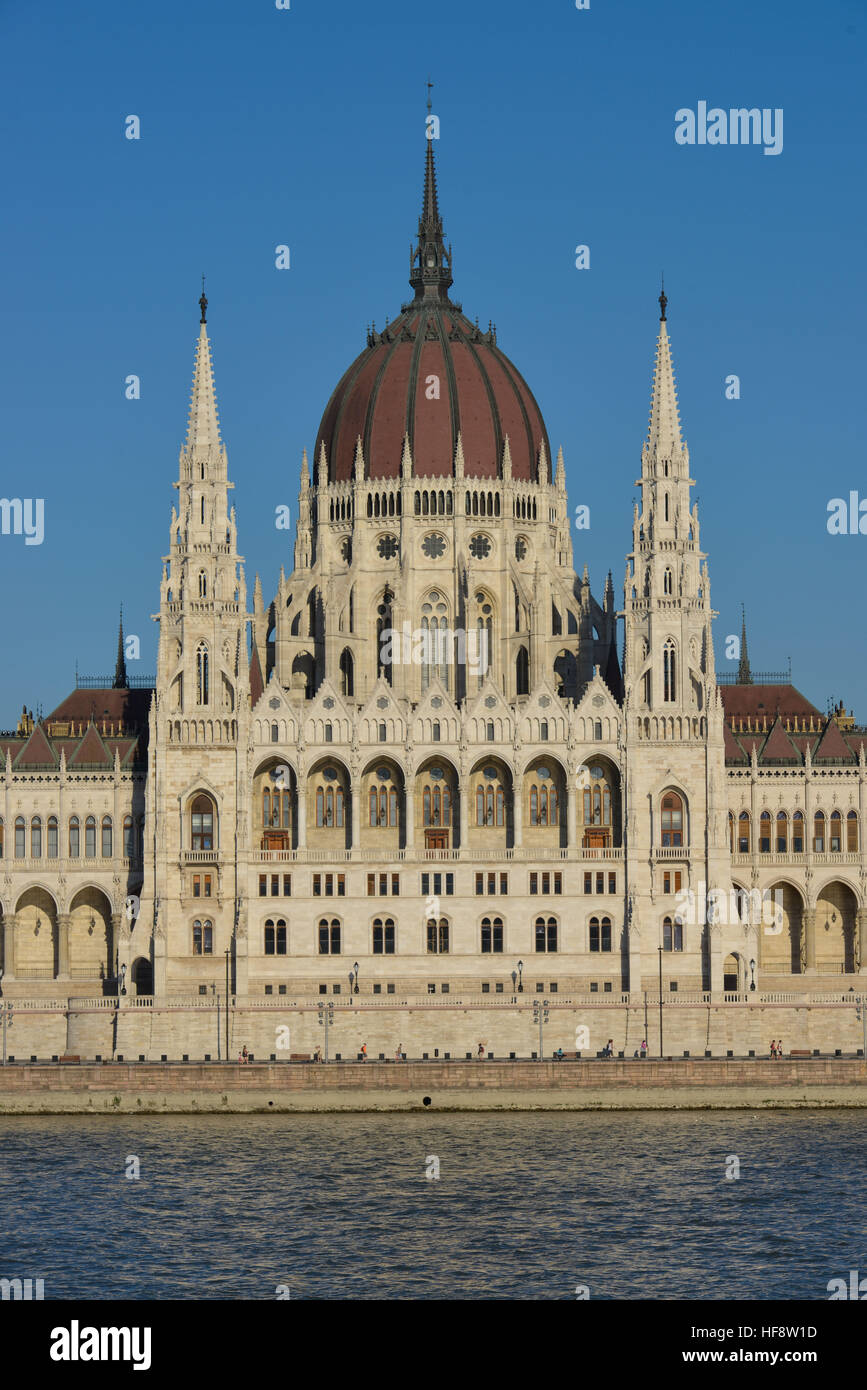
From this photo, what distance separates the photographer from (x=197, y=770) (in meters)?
118

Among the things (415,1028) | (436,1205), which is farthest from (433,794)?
(436,1205)

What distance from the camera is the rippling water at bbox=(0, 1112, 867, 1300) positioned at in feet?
228

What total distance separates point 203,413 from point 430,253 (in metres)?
23.8

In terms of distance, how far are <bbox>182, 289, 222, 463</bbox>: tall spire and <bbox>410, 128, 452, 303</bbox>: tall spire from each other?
63.7 feet

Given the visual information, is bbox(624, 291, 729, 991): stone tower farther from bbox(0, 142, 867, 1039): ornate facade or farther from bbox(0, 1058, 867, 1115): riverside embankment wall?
bbox(0, 1058, 867, 1115): riverside embankment wall

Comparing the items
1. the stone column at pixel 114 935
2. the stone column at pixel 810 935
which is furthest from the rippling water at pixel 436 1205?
the stone column at pixel 810 935

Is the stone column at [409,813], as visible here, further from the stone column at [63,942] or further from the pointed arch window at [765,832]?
the pointed arch window at [765,832]

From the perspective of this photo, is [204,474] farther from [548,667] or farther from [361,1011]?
[361,1011]

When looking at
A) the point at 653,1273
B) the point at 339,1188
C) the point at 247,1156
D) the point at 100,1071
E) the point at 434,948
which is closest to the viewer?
the point at 653,1273

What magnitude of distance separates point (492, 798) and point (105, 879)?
21.7m

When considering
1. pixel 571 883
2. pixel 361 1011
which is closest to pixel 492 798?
pixel 571 883

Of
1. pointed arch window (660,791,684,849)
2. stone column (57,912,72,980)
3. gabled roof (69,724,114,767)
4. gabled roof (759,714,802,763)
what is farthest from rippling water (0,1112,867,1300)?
gabled roof (759,714,802,763)

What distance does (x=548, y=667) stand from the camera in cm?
13100

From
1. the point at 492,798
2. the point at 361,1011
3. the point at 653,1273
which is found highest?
the point at 492,798
